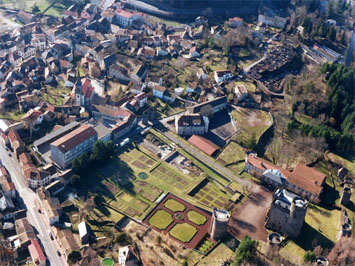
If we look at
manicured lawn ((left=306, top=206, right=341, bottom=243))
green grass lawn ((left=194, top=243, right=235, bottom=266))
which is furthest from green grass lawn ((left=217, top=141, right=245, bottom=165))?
green grass lawn ((left=194, top=243, right=235, bottom=266))

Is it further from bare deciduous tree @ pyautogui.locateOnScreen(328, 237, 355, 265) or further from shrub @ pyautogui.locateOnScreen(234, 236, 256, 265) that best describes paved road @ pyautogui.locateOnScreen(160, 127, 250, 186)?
bare deciduous tree @ pyautogui.locateOnScreen(328, 237, 355, 265)

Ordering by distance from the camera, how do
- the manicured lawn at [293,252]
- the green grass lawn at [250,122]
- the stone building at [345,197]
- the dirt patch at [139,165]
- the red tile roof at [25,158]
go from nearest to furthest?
1. the manicured lawn at [293,252]
2. the stone building at [345,197]
3. the red tile roof at [25,158]
4. the dirt patch at [139,165]
5. the green grass lawn at [250,122]

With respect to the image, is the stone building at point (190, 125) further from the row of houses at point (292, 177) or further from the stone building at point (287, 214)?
the stone building at point (287, 214)

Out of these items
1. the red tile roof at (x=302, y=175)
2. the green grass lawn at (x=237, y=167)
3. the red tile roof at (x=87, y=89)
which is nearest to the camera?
the red tile roof at (x=302, y=175)

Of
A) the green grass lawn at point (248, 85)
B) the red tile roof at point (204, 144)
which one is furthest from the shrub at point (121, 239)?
the green grass lawn at point (248, 85)

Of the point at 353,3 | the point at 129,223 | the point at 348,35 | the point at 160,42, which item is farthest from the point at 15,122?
the point at 353,3

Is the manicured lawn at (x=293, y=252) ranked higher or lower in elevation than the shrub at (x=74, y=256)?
higher

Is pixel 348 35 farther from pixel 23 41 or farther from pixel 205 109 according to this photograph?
pixel 23 41

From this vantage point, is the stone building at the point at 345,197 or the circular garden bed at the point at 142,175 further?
the circular garden bed at the point at 142,175
